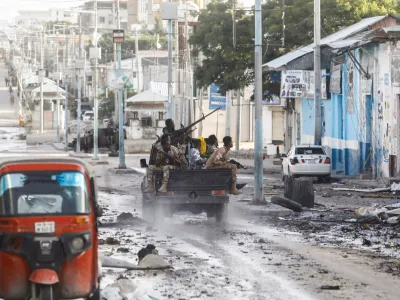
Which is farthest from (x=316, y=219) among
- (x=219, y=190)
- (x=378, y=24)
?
(x=378, y=24)

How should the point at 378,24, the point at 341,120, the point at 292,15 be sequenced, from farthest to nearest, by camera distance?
the point at 292,15, the point at 341,120, the point at 378,24

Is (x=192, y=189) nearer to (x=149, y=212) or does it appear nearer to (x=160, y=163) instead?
(x=160, y=163)

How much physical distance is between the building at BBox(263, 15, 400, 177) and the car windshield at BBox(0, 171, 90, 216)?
988 inches

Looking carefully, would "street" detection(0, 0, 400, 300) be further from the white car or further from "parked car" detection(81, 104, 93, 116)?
"parked car" detection(81, 104, 93, 116)

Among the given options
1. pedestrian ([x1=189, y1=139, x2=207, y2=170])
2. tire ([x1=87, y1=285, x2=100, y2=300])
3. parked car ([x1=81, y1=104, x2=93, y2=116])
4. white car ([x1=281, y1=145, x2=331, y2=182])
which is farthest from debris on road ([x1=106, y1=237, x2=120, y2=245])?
parked car ([x1=81, y1=104, x2=93, y2=116])

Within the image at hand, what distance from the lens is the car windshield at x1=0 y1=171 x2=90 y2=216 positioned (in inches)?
496

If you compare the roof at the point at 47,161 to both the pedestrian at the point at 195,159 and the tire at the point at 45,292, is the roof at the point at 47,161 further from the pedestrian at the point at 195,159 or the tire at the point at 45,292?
the pedestrian at the point at 195,159

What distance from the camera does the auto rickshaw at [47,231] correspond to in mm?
12312

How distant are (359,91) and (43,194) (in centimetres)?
3380

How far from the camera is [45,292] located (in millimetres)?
12211

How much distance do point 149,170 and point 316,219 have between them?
4060mm

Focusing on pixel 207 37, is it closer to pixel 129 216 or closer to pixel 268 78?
pixel 268 78

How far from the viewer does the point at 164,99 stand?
8350cm

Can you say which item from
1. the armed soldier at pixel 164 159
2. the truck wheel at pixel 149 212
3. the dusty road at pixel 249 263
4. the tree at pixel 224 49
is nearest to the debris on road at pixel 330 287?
the dusty road at pixel 249 263
